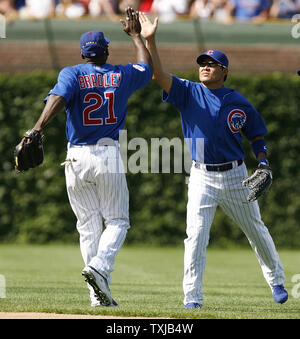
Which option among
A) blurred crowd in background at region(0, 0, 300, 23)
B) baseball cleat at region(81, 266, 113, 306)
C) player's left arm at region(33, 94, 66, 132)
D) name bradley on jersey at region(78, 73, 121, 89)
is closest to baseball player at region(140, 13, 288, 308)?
name bradley on jersey at region(78, 73, 121, 89)

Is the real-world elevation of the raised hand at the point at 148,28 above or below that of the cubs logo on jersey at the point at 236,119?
above

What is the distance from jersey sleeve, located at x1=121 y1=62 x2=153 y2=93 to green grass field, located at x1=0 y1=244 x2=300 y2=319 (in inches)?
78.4

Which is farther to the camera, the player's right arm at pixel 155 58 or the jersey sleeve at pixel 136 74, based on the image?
the player's right arm at pixel 155 58

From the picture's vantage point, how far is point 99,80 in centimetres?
680

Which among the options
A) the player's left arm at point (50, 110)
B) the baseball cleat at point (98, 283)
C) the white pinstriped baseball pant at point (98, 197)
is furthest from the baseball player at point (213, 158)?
the player's left arm at point (50, 110)

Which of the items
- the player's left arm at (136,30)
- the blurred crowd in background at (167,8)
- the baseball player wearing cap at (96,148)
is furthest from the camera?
the blurred crowd in background at (167,8)

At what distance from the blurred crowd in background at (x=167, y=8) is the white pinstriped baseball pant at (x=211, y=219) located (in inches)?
365

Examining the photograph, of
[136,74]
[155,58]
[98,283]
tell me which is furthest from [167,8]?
[98,283]

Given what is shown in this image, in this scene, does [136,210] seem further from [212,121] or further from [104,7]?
[212,121]

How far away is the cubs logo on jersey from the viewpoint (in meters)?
7.07

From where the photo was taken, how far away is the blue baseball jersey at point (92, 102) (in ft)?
22.1

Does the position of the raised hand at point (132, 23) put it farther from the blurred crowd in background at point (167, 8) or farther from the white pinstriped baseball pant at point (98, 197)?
the blurred crowd in background at point (167, 8)

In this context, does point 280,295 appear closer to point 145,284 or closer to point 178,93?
point 178,93

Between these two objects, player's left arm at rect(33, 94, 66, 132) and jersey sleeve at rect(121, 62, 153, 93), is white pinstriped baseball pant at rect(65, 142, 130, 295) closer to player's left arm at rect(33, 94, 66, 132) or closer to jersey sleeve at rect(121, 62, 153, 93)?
player's left arm at rect(33, 94, 66, 132)
